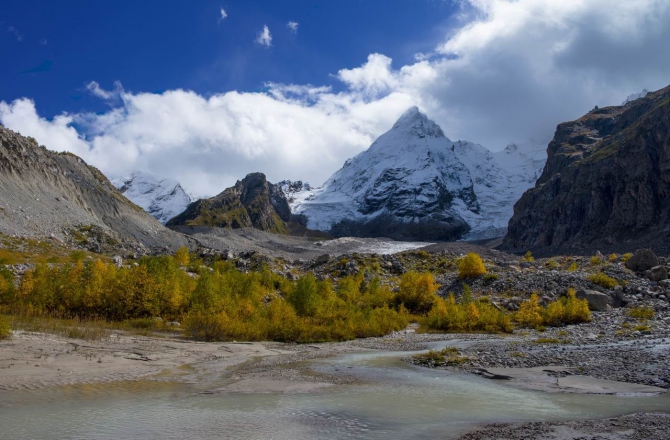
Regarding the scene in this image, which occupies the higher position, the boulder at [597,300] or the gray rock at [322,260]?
the gray rock at [322,260]

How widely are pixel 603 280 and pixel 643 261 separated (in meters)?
10.4

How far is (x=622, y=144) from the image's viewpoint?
197 metres

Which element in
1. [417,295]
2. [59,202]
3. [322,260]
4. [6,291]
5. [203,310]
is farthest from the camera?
[59,202]

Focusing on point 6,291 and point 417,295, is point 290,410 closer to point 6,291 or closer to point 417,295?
point 6,291

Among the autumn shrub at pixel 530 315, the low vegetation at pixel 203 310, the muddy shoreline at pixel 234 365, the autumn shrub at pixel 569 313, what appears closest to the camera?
the muddy shoreline at pixel 234 365

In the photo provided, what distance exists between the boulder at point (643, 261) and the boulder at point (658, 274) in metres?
3.59

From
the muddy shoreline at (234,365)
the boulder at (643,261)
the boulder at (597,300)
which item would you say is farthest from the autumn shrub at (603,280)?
the muddy shoreline at (234,365)

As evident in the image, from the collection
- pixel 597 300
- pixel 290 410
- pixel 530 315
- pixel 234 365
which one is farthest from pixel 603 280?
pixel 290 410

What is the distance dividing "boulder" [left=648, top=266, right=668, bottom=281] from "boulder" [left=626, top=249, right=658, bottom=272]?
11.8ft

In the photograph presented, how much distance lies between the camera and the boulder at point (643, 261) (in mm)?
60000

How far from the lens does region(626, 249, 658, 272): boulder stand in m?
60.0

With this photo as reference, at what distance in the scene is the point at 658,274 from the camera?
5497 centimetres

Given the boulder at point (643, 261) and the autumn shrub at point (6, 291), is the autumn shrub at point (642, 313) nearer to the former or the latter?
the boulder at point (643, 261)

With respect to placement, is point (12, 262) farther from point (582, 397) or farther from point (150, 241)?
point (150, 241)
